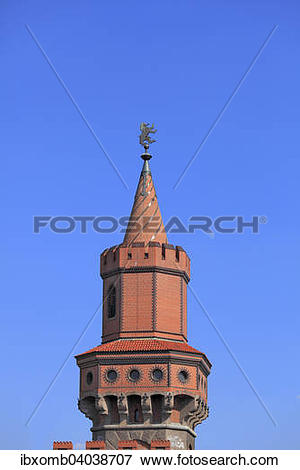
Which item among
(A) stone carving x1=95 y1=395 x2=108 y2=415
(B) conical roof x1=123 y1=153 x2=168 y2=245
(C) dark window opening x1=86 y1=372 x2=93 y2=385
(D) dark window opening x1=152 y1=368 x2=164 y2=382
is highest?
(B) conical roof x1=123 y1=153 x2=168 y2=245

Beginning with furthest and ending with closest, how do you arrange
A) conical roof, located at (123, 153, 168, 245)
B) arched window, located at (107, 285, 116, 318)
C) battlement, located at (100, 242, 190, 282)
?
conical roof, located at (123, 153, 168, 245) → arched window, located at (107, 285, 116, 318) → battlement, located at (100, 242, 190, 282)

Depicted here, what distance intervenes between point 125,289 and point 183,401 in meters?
6.37

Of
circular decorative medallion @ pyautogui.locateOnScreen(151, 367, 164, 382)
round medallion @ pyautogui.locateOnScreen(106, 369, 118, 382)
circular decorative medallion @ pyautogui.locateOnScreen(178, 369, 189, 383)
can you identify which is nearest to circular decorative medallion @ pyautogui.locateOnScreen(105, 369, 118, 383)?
round medallion @ pyautogui.locateOnScreen(106, 369, 118, 382)

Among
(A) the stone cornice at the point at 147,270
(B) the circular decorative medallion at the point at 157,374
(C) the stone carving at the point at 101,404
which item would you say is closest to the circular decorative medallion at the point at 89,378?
(C) the stone carving at the point at 101,404

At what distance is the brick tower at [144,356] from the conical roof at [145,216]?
0.20 feet

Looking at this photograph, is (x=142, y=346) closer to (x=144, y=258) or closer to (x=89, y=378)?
(x=89, y=378)

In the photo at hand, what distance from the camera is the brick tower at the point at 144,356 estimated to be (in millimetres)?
46562

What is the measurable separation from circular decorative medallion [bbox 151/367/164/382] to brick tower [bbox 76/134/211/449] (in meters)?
0.05

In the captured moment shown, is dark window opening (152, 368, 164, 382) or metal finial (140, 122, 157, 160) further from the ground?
metal finial (140, 122, 157, 160)

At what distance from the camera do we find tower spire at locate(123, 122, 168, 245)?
2012 inches

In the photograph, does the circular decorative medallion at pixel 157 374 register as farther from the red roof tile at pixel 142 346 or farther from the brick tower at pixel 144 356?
the red roof tile at pixel 142 346

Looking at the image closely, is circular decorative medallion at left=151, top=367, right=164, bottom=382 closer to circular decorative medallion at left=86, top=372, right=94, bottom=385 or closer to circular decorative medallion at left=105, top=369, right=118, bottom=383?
circular decorative medallion at left=105, top=369, right=118, bottom=383

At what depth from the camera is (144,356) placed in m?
46.9
